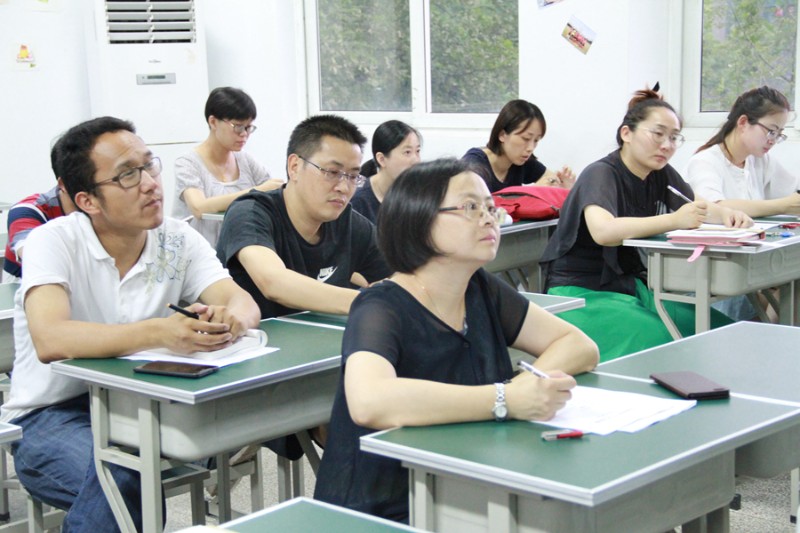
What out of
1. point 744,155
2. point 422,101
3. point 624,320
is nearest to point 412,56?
point 422,101

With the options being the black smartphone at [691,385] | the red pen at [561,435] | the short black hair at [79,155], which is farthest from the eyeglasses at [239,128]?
the red pen at [561,435]

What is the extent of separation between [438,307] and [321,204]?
0.92 m

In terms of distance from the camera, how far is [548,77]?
541 cm

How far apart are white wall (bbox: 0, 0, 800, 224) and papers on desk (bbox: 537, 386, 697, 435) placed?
2.55 metres

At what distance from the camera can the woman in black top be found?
1762 mm

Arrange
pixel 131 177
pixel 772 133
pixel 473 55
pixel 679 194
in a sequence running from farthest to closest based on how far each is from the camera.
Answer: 1. pixel 473 55
2. pixel 772 133
3. pixel 679 194
4. pixel 131 177

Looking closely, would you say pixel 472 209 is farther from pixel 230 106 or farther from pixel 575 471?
pixel 230 106

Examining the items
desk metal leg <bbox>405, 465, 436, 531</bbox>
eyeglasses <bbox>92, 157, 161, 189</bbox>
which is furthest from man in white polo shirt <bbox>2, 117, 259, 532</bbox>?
desk metal leg <bbox>405, 465, 436, 531</bbox>

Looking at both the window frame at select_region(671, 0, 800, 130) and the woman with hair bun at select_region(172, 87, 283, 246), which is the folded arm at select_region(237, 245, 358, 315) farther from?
the window frame at select_region(671, 0, 800, 130)

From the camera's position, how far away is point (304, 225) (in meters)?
2.94

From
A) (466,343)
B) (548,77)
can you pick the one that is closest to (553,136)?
(548,77)

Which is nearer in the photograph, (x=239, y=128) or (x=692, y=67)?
(x=239, y=128)

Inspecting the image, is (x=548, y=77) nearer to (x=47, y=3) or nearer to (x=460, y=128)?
(x=460, y=128)

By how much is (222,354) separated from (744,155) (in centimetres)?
280
